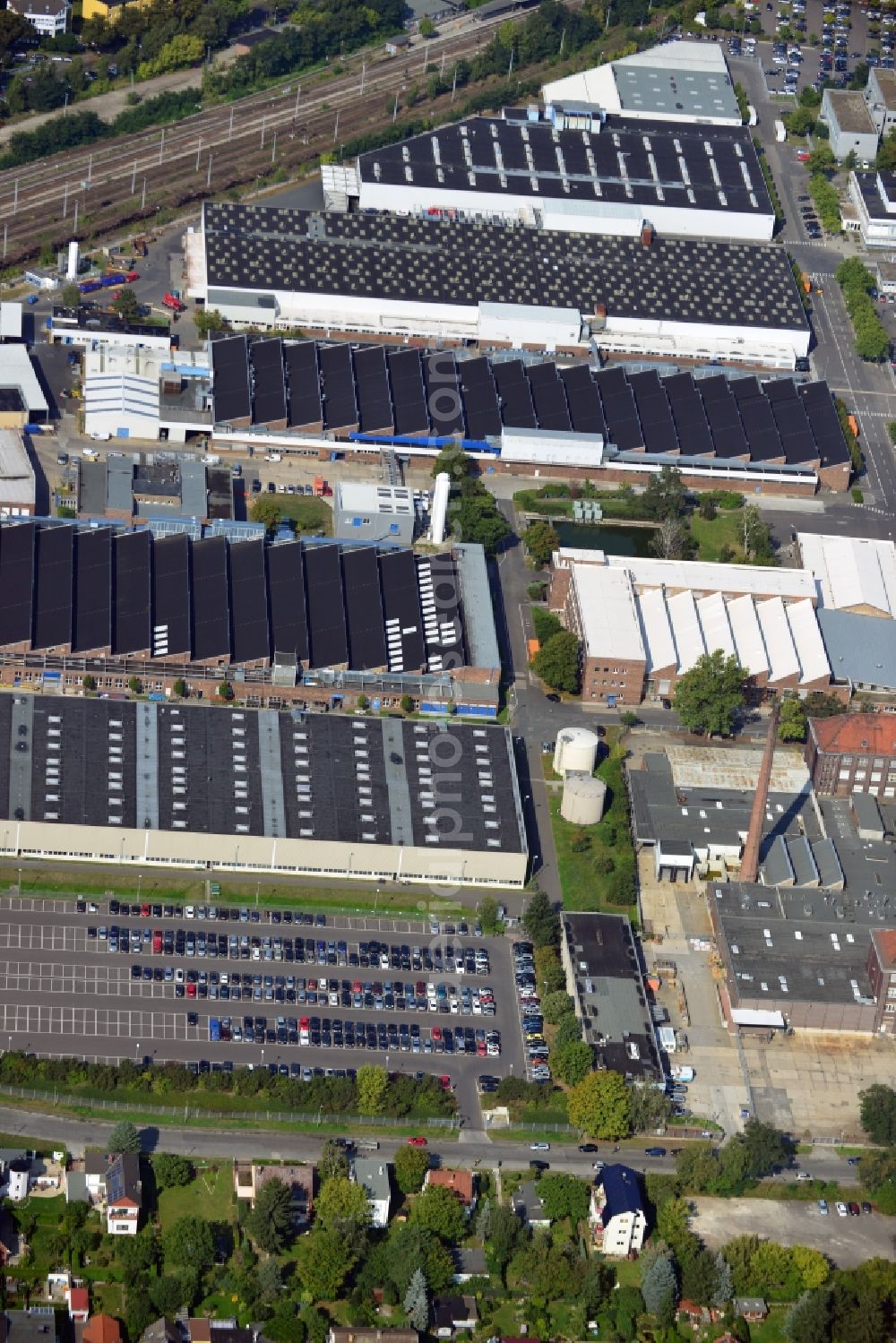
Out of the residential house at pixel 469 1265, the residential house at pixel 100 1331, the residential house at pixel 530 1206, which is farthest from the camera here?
the residential house at pixel 530 1206

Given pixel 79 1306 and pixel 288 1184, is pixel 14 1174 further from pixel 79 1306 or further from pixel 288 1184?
pixel 288 1184

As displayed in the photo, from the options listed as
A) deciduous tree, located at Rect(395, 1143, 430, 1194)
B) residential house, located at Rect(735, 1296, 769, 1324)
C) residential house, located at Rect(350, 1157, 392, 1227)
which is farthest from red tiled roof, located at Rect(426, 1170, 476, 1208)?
residential house, located at Rect(735, 1296, 769, 1324)

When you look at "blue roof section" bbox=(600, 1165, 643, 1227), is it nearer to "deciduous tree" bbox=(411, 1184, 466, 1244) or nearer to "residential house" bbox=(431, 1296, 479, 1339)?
"deciduous tree" bbox=(411, 1184, 466, 1244)

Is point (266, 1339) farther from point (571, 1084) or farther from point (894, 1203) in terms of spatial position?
point (894, 1203)

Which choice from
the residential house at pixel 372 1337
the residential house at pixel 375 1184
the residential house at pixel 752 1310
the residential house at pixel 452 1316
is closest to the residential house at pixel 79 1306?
the residential house at pixel 372 1337

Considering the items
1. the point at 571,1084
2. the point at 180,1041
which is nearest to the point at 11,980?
the point at 180,1041

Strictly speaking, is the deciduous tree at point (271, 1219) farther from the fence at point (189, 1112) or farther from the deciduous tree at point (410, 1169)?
the fence at point (189, 1112)

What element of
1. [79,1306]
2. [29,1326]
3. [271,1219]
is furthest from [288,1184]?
[29,1326]
